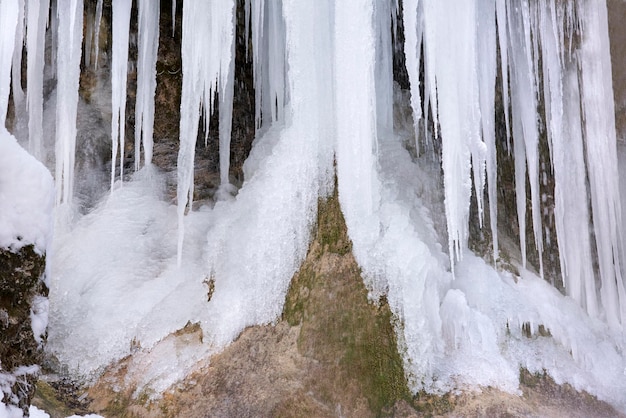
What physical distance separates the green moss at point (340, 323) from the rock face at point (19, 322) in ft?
6.09

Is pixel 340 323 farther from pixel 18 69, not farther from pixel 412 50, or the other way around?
pixel 18 69

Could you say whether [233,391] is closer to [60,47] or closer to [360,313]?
[360,313]

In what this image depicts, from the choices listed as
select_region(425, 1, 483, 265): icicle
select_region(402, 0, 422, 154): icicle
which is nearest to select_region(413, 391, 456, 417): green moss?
select_region(425, 1, 483, 265): icicle

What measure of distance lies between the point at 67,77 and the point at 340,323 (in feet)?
8.01

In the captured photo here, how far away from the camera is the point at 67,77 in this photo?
4082mm

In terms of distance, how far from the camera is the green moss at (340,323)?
12.3 feet

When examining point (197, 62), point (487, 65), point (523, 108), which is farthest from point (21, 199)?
point (523, 108)

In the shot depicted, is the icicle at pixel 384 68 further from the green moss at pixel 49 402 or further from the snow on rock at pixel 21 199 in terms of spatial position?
the green moss at pixel 49 402

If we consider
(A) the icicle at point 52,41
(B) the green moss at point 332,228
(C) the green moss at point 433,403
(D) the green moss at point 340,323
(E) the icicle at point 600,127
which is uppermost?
(A) the icicle at point 52,41

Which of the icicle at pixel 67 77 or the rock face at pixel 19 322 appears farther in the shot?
the icicle at pixel 67 77

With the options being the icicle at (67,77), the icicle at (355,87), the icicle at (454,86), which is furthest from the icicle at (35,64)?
the icicle at (454,86)

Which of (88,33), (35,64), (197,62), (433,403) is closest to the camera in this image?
(433,403)

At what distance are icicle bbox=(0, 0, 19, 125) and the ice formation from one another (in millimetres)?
13

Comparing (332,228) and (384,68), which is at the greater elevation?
(384,68)
